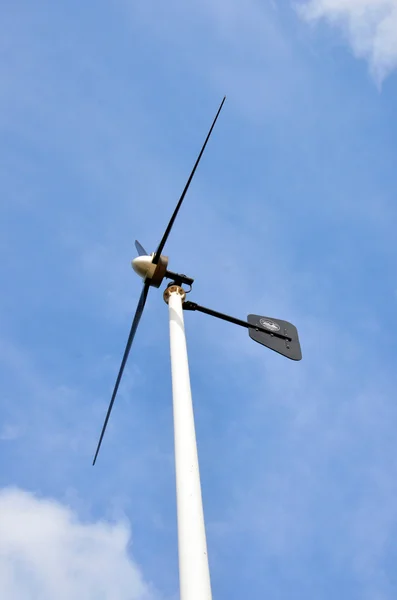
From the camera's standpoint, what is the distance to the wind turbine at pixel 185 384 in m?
6.24

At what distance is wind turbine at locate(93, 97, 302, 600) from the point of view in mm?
6238

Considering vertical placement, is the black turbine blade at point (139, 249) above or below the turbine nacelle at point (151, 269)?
above

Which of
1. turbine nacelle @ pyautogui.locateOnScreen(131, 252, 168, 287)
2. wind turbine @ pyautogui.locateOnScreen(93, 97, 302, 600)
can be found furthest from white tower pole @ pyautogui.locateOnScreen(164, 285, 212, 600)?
turbine nacelle @ pyautogui.locateOnScreen(131, 252, 168, 287)

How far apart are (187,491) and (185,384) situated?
1.94 metres

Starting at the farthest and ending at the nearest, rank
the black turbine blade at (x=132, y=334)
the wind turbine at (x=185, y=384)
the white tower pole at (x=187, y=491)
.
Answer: the black turbine blade at (x=132, y=334), the wind turbine at (x=185, y=384), the white tower pole at (x=187, y=491)

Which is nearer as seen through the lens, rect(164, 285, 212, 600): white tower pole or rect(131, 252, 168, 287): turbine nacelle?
rect(164, 285, 212, 600): white tower pole

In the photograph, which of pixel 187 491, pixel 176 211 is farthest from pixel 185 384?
pixel 176 211

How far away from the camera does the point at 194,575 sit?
239 inches

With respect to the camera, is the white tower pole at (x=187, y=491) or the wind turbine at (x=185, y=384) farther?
the wind turbine at (x=185, y=384)

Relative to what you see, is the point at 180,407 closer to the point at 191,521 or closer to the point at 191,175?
the point at 191,521

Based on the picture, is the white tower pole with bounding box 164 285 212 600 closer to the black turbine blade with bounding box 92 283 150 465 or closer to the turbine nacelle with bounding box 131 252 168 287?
the turbine nacelle with bounding box 131 252 168 287

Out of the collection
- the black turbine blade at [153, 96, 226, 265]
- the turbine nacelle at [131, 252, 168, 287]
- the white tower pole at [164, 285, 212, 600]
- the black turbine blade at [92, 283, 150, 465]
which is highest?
the black turbine blade at [153, 96, 226, 265]

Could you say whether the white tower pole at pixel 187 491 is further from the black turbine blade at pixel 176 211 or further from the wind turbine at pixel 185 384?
the black turbine blade at pixel 176 211

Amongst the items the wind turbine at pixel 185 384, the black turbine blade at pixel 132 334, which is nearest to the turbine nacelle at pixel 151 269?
the wind turbine at pixel 185 384
